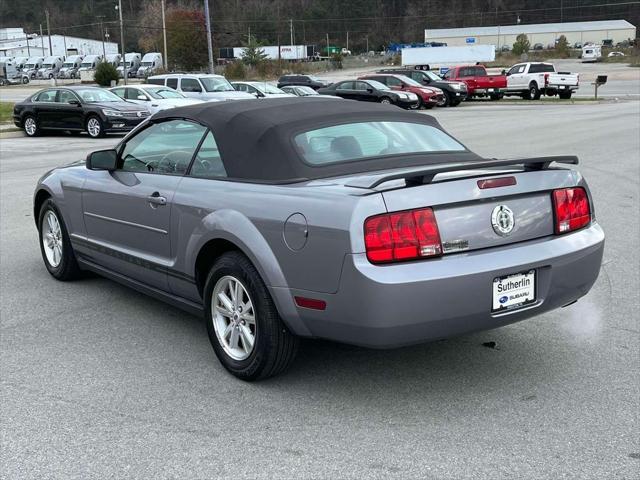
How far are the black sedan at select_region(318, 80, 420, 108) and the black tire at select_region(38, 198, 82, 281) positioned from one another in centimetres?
2711

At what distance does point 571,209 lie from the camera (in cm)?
418

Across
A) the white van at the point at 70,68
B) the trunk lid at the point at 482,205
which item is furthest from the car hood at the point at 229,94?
the white van at the point at 70,68

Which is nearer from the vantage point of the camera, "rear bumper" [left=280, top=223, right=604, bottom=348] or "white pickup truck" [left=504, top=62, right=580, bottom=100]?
"rear bumper" [left=280, top=223, right=604, bottom=348]

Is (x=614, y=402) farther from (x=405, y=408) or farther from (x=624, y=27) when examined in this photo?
(x=624, y=27)

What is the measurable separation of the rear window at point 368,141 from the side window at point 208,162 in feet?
1.68

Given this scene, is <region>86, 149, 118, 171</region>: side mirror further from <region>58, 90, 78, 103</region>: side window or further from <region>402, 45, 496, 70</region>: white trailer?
<region>402, 45, 496, 70</region>: white trailer

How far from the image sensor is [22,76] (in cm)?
8431

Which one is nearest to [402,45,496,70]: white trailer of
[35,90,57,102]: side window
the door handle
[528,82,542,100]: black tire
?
[528,82,542,100]: black tire

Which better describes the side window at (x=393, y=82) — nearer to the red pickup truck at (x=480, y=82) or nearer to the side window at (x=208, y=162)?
the red pickup truck at (x=480, y=82)

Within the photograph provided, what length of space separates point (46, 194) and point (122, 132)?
59.1 feet

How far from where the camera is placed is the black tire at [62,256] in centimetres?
614

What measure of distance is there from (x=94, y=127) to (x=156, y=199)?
64.7ft

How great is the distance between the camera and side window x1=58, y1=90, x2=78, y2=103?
23.8 meters

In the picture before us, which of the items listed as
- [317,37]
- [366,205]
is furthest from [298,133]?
[317,37]
